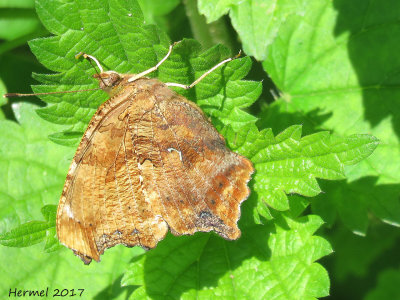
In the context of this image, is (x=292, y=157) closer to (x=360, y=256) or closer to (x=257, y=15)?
(x=257, y=15)

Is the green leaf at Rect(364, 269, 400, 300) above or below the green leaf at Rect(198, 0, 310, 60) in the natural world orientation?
below

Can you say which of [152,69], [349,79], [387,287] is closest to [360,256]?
[387,287]

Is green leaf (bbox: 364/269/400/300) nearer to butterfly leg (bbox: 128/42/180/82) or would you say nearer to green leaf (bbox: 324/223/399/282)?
green leaf (bbox: 324/223/399/282)

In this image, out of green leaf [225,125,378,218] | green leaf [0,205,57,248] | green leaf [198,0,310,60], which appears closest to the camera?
green leaf [225,125,378,218]

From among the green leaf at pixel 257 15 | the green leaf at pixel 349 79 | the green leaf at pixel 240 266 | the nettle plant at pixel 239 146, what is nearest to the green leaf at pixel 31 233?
the nettle plant at pixel 239 146

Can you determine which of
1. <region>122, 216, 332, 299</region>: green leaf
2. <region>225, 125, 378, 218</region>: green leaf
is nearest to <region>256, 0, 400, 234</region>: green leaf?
<region>122, 216, 332, 299</region>: green leaf

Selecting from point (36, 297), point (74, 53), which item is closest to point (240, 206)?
point (74, 53)
